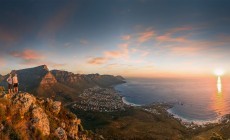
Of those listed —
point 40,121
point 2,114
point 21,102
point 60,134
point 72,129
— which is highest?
point 21,102

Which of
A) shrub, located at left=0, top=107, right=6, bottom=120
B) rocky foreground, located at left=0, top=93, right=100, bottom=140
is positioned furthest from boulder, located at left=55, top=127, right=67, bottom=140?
shrub, located at left=0, top=107, right=6, bottom=120

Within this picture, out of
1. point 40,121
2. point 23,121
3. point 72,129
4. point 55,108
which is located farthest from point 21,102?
point 72,129

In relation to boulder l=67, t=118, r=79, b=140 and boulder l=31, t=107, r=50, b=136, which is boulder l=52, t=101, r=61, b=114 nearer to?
boulder l=67, t=118, r=79, b=140

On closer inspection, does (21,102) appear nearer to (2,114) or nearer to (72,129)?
(2,114)

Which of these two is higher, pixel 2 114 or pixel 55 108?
pixel 2 114

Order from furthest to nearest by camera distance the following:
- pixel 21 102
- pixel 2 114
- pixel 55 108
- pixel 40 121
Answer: pixel 55 108
pixel 40 121
pixel 21 102
pixel 2 114

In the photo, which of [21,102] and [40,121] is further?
[40,121]

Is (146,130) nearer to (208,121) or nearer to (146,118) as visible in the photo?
(146,118)

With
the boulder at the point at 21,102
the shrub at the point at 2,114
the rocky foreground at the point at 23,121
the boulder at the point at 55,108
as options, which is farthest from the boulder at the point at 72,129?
the shrub at the point at 2,114
